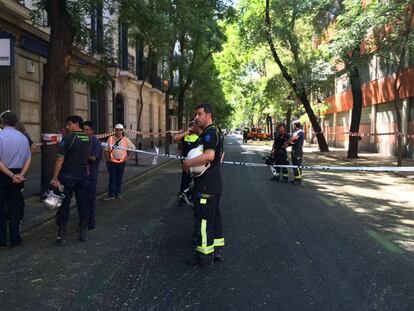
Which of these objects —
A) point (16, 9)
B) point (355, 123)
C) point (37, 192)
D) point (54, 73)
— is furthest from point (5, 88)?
point (355, 123)

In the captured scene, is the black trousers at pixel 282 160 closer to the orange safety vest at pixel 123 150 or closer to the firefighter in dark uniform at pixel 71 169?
the orange safety vest at pixel 123 150

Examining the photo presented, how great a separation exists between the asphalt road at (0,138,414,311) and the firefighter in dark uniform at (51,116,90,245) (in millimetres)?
367

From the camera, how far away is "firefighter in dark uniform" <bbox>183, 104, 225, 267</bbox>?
17.2ft

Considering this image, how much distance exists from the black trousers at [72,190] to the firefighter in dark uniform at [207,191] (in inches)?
71.8

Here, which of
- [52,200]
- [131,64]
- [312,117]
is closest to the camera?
[52,200]

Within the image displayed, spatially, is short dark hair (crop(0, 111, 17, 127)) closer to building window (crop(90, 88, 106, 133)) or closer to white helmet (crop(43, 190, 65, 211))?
white helmet (crop(43, 190, 65, 211))

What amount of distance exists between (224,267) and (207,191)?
869 mm

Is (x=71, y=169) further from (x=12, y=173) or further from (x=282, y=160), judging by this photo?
(x=282, y=160)

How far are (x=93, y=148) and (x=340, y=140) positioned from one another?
32327mm

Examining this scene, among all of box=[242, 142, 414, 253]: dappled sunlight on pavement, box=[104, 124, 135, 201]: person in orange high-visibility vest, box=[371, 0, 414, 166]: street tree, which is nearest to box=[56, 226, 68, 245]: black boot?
box=[104, 124, 135, 201]: person in orange high-visibility vest

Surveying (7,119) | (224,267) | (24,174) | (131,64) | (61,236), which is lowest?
(224,267)

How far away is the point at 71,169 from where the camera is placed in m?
6.33

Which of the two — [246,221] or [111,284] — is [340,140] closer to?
[246,221]

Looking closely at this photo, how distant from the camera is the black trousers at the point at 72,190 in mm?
6305
